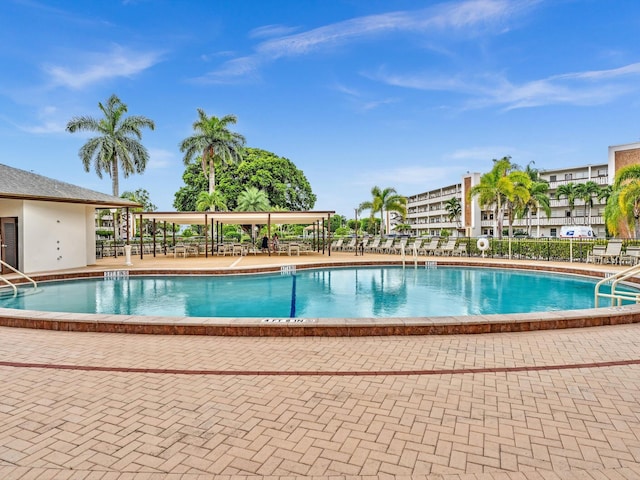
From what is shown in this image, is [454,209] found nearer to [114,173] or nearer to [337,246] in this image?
[337,246]

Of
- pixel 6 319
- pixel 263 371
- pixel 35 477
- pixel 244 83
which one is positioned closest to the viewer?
pixel 35 477

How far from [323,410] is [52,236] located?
1420 cm

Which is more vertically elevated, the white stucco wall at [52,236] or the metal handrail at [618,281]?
the white stucco wall at [52,236]

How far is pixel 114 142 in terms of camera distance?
85.8 ft

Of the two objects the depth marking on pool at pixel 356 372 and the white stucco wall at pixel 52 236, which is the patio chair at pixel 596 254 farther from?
the white stucco wall at pixel 52 236

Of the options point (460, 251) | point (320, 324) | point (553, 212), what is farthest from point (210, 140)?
point (553, 212)

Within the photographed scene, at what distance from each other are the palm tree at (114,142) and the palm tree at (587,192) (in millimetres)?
41686

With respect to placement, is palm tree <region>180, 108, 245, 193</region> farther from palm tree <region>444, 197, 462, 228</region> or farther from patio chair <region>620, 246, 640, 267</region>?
palm tree <region>444, 197, 462, 228</region>

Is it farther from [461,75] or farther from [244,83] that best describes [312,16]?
[461,75]

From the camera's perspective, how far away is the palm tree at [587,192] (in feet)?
133

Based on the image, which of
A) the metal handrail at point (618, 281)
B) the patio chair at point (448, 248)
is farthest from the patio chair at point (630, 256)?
the metal handrail at point (618, 281)

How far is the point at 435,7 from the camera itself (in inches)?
650

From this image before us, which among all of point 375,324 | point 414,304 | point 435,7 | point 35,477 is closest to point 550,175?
point 435,7

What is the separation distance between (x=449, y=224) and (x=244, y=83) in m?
41.7
